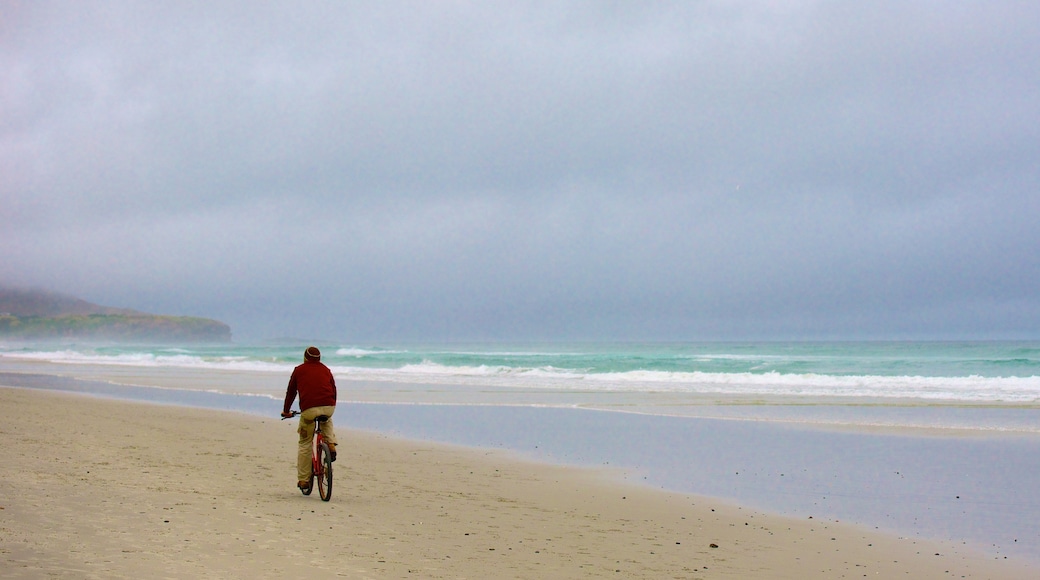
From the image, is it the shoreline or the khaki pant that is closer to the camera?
the shoreline

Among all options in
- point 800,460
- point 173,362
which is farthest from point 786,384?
point 173,362

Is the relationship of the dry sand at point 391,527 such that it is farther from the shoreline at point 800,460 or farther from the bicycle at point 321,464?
the shoreline at point 800,460

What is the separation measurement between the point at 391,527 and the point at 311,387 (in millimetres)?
2178

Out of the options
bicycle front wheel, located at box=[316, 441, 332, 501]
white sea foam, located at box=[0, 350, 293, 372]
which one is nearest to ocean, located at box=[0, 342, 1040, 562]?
bicycle front wheel, located at box=[316, 441, 332, 501]

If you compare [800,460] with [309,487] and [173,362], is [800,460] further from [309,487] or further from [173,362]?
[173,362]

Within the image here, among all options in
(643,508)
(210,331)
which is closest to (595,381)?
(643,508)

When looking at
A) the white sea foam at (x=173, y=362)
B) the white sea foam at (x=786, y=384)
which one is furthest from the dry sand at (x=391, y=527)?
the white sea foam at (x=173, y=362)

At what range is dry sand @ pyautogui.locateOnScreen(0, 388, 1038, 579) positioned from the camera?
642 cm

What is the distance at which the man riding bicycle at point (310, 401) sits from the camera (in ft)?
30.9

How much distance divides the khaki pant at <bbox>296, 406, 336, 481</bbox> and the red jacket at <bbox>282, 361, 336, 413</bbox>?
67mm

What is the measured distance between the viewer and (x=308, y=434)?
957 cm

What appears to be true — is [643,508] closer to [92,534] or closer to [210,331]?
[92,534]

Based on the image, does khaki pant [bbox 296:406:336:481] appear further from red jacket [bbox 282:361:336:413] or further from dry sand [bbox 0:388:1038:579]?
dry sand [bbox 0:388:1038:579]

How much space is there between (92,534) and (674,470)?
773cm
